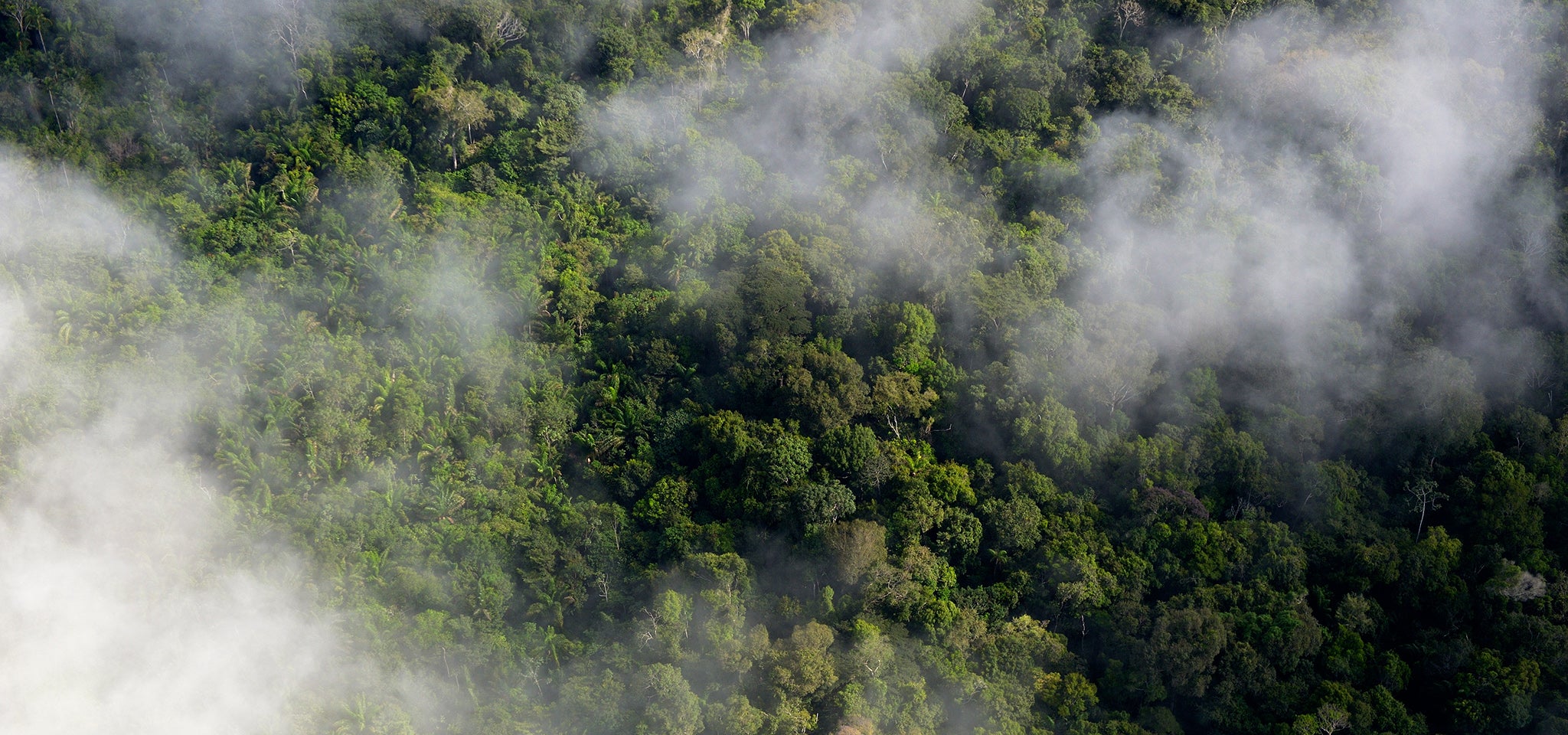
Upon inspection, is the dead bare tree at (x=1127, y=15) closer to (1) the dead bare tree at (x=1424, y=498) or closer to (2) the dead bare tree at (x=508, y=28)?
(1) the dead bare tree at (x=1424, y=498)

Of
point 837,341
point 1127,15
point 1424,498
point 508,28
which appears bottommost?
point 1424,498

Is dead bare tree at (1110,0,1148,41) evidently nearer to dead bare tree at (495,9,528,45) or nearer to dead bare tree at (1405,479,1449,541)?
dead bare tree at (1405,479,1449,541)

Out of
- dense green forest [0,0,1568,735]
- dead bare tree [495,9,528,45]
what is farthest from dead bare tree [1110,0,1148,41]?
dead bare tree [495,9,528,45]

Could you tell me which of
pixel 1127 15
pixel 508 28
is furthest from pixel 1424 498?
pixel 508 28

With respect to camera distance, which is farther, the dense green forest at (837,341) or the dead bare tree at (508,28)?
the dead bare tree at (508,28)

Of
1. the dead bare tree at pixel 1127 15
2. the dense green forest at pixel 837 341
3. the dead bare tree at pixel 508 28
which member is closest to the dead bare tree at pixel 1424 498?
the dense green forest at pixel 837 341

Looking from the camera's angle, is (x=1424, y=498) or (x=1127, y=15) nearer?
(x=1424, y=498)

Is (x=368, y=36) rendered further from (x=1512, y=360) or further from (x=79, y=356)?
(x=1512, y=360)

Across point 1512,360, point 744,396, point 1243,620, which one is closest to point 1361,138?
point 1512,360

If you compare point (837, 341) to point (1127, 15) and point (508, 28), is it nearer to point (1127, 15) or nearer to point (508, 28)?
point (508, 28)
